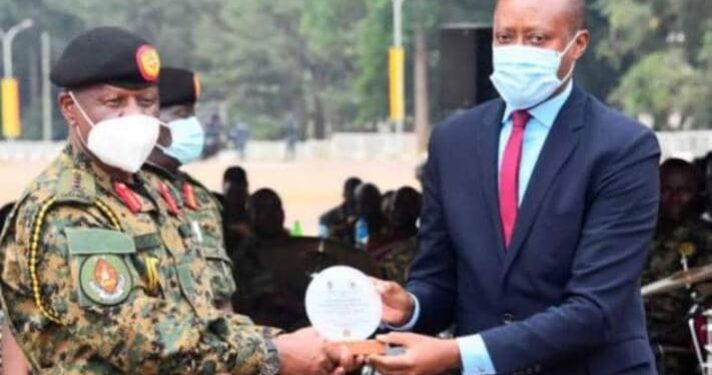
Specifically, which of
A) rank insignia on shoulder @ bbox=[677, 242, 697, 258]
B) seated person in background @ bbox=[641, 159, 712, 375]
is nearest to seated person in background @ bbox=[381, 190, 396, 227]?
seated person in background @ bbox=[641, 159, 712, 375]

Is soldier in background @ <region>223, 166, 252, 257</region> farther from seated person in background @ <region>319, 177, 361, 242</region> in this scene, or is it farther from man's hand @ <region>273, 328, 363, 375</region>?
man's hand @ <region>273, 328, 363, 375</region>

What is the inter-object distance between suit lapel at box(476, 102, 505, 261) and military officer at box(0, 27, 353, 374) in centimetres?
44

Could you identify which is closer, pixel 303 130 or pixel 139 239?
pixel 139 239

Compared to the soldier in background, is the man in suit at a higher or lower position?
higher

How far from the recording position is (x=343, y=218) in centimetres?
1282

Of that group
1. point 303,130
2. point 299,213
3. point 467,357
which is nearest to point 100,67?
point 467,357

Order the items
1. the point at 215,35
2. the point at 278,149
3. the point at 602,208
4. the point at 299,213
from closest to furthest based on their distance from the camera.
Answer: the point at 602,208, the point at 299,213, the point at 215,35, the point at 278,149

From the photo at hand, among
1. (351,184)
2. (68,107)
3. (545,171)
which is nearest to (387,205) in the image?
(351,184)

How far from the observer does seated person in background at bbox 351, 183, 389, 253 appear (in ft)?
34.6

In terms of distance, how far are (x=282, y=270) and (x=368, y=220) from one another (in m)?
3.41

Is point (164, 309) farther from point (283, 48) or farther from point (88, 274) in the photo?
point (283, 48)

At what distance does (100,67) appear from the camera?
3.40 m

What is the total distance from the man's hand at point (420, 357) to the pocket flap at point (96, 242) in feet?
1.86

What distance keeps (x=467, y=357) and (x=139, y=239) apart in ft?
2.38
